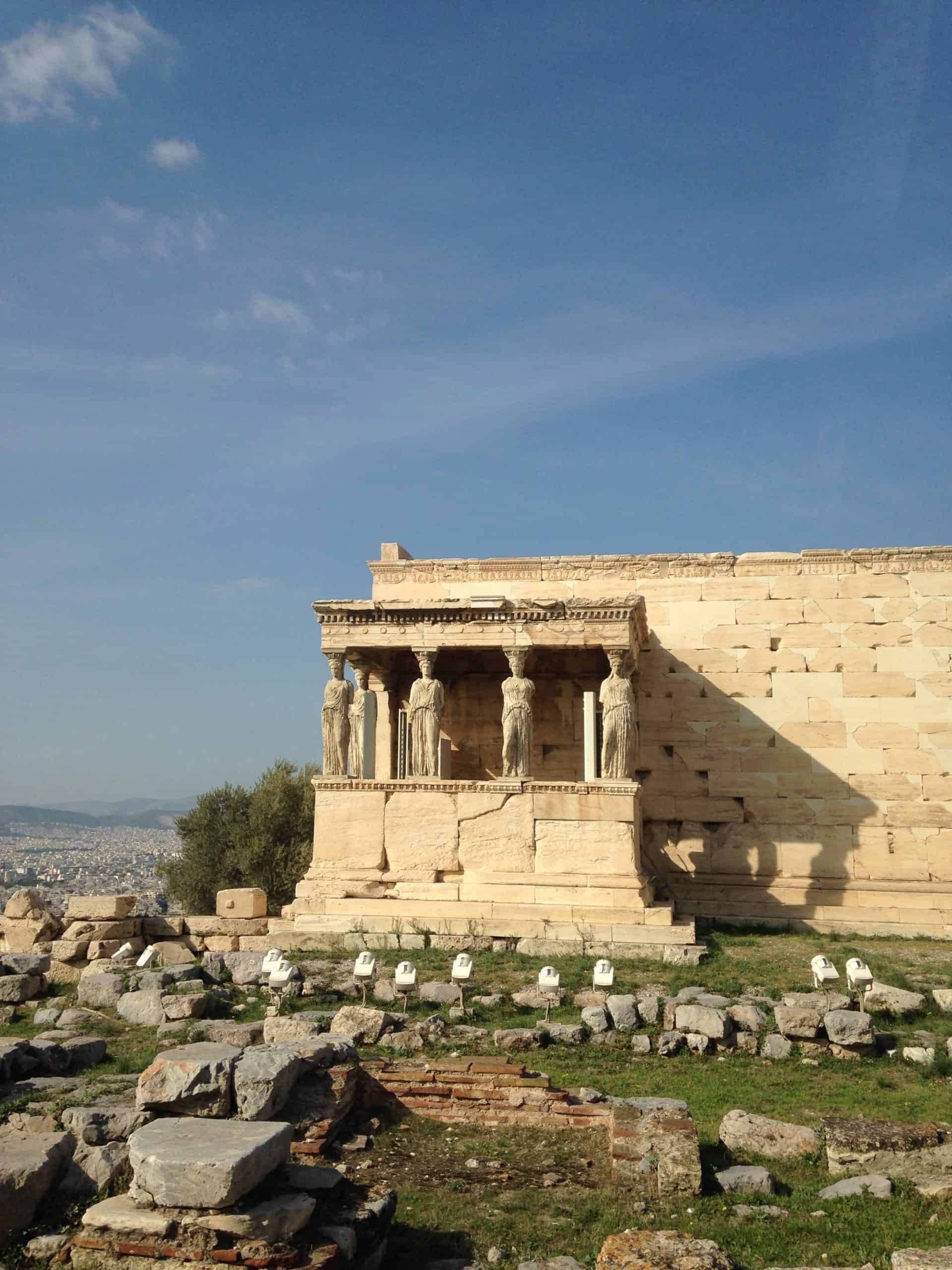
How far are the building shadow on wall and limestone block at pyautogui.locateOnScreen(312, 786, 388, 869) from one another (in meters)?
5.23

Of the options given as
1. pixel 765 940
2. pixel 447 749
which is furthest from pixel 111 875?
pixel 765 940

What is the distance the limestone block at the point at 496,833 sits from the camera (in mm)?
16703

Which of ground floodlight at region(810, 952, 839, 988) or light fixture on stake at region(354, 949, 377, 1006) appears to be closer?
ground floodlight at region(810, 952, 839, 988)

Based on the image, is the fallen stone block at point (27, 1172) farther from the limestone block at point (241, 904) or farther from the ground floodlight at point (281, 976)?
the limestone block at point (241, 904)

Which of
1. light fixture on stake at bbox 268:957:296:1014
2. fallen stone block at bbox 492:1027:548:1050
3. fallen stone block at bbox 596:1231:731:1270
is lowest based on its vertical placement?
fallen stone block at bbox 596:1231:731:1270

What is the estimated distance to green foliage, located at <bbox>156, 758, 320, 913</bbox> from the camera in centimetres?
2606

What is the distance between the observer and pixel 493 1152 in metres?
7.77

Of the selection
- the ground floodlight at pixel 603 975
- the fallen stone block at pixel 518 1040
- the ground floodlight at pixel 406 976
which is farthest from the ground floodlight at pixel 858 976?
the ground floodlight at pixel 406 976

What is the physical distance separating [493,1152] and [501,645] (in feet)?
34.5

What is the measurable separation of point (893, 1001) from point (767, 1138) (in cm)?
445

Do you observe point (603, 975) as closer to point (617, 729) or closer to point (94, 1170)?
point (617, 729)

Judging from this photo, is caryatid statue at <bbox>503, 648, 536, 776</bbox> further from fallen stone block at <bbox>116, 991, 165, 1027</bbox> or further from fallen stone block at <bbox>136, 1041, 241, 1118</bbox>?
fallen stone block at <bbox>136, 1041, 241, 1118</bbox>

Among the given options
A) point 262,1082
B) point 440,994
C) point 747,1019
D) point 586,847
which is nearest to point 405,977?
point 440,994

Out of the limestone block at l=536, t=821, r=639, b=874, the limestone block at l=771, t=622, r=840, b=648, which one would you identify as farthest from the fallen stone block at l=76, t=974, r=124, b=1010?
the limestone block at l=771, t=622, r=840, b=648
